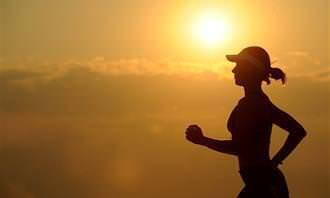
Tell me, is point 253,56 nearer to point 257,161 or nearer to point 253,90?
point 253,90

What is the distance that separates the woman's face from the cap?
4 cm

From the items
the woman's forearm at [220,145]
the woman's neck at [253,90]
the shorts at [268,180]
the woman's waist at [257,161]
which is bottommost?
the shorts at [268,180]

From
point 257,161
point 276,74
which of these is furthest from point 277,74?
point 257,161

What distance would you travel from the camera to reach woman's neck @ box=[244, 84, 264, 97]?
13500mm

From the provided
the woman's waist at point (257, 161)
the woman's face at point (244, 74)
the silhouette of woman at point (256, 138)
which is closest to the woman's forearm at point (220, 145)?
the silhouette of woman at point (256, 138)

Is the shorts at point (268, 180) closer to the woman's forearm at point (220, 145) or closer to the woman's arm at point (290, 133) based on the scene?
the woman's arm at point (290, 133)

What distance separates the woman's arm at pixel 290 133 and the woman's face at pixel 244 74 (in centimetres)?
36

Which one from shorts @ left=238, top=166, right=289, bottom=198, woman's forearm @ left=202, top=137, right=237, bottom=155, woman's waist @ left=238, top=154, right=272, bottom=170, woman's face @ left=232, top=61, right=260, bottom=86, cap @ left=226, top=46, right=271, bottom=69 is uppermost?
cap @ left=226, top=46, right=271, bottom=69

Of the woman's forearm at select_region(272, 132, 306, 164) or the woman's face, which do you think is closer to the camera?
the woman's forearm at select_region(272, 132, 306, 164)

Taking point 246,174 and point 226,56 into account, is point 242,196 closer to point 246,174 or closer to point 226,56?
point 246,174

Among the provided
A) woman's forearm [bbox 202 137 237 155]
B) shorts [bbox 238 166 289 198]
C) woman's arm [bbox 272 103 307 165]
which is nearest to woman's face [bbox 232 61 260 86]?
woman's arm [bbox 272 103 307 165]

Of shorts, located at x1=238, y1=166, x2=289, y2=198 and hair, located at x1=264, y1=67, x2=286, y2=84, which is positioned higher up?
hair, located at x1=264, y1=67, x2=286, y2=84

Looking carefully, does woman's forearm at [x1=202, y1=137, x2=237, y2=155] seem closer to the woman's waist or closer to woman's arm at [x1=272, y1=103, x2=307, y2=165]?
the woman's waist

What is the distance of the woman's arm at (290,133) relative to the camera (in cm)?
1328
